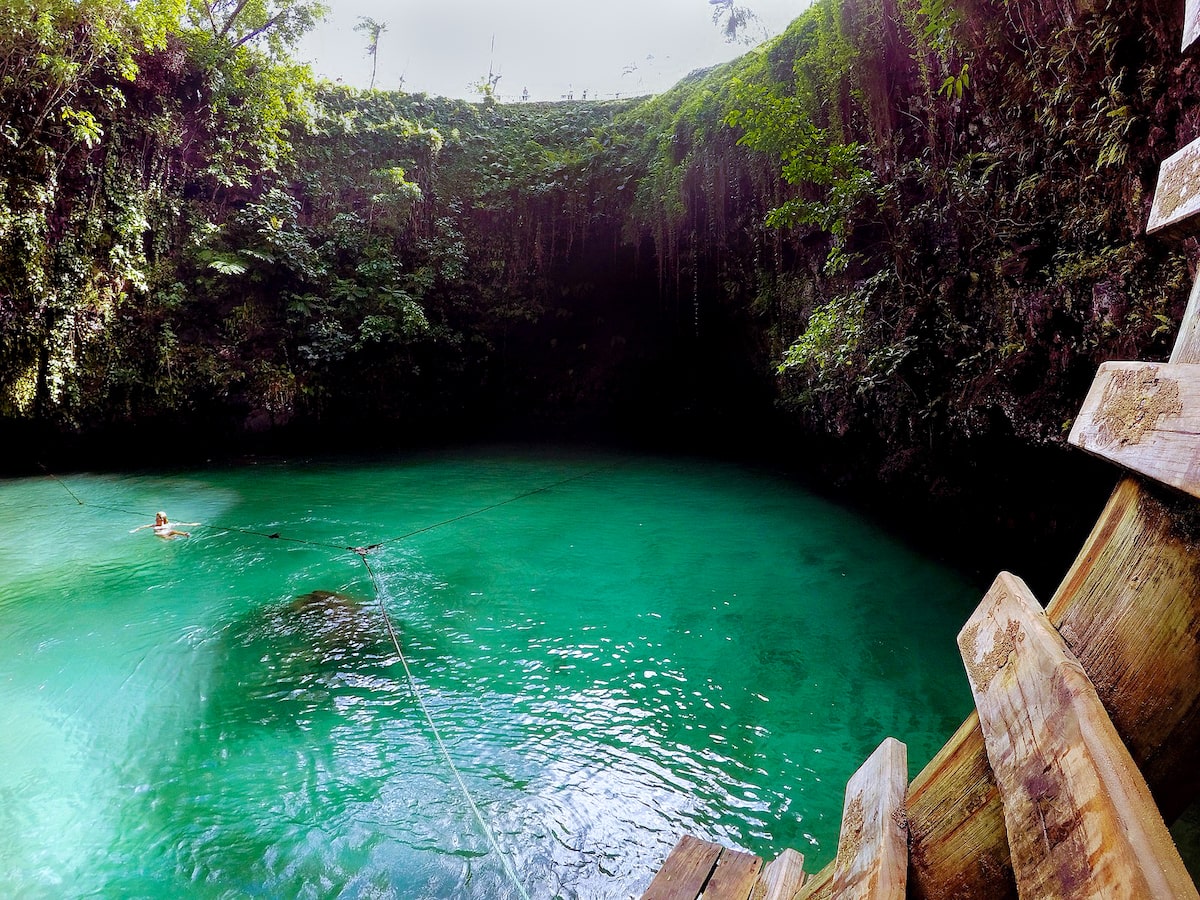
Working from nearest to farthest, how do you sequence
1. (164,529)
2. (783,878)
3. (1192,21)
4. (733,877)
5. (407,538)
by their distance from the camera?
(1192,21) → (783,878) → (733,877) → (164,529) → (407,538)

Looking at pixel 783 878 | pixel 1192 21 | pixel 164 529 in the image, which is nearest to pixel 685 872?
pixel 783 878

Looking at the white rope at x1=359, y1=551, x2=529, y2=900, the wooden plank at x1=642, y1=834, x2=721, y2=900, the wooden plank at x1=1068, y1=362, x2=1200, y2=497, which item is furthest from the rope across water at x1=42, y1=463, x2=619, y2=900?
the wooden plank at x1=1068, y1=362, x2=1200, y2=497

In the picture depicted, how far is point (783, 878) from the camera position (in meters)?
1.56

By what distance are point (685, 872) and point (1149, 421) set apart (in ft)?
6.34

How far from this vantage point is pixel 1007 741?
0.72 meters

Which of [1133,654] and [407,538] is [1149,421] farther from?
[407,538]

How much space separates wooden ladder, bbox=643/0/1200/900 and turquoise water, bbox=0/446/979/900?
221 centimetres

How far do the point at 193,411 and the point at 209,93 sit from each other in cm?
633

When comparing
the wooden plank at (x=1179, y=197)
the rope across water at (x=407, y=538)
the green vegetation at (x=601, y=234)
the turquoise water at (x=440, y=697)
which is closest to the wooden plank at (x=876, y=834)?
the wooden plank at (x=1179, y=197)

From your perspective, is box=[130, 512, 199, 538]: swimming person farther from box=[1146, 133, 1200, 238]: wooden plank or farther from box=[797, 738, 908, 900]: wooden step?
box=[1146, 133, 1200, 238]: wooden plank

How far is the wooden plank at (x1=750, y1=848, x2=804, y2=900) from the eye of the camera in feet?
4.92

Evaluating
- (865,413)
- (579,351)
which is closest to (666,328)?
(579,351)

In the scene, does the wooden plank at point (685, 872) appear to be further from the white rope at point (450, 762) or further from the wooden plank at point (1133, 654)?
the wooden plank at point (1133, 654)

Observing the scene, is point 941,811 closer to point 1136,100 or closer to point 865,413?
point 1136,100
